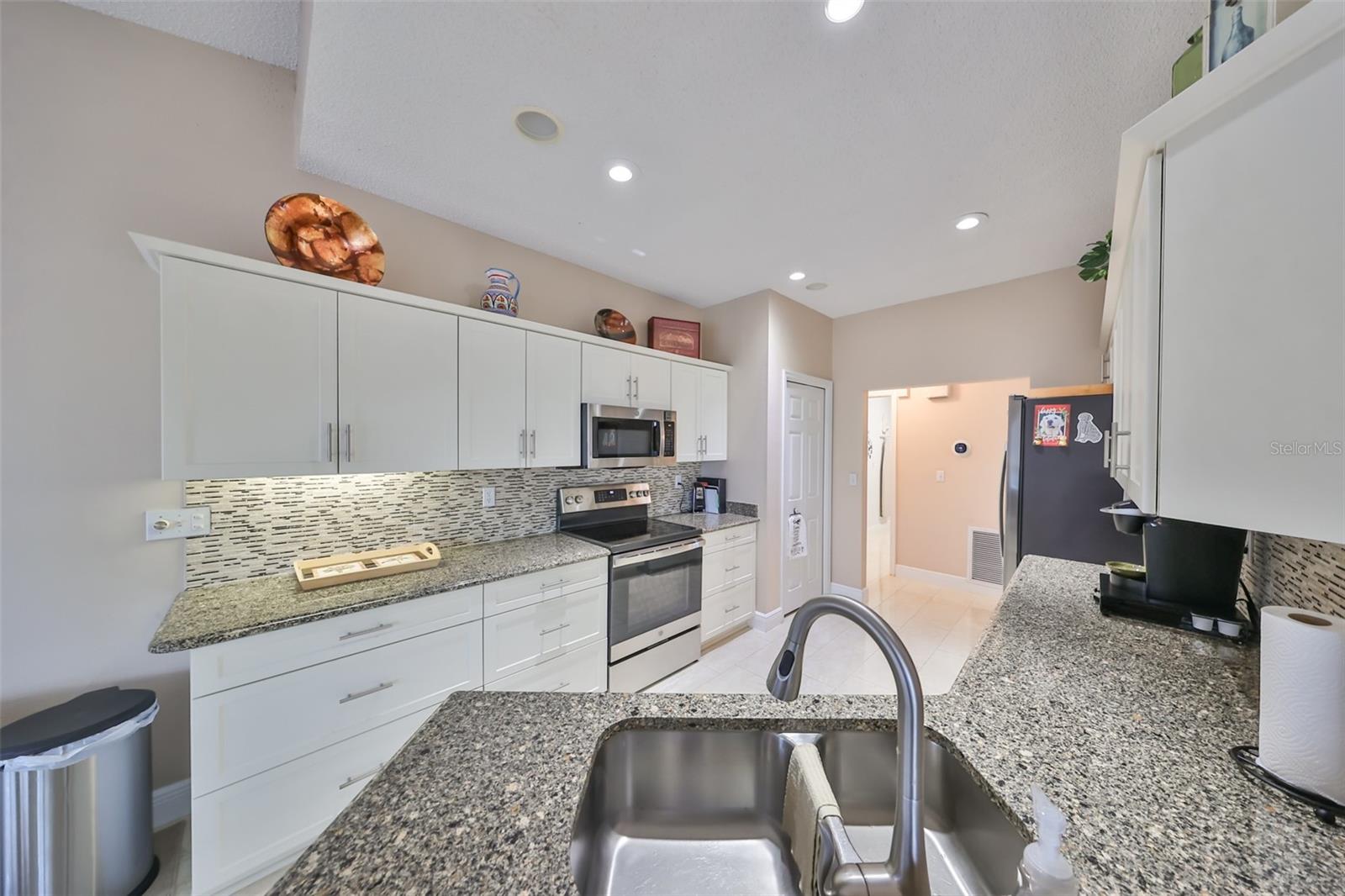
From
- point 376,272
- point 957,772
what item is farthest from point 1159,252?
point 376,272

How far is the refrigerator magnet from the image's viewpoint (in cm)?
220

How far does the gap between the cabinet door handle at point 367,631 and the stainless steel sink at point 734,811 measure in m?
1.24

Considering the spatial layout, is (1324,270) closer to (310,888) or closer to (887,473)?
(310,888)

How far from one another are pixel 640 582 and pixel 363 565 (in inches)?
53.7

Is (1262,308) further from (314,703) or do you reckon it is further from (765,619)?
(765,619)

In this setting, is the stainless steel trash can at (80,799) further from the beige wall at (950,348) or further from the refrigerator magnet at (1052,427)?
the beige wall at (950,348)

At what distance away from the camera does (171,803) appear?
1.62 m

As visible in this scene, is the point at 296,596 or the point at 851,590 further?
the point at 851,590

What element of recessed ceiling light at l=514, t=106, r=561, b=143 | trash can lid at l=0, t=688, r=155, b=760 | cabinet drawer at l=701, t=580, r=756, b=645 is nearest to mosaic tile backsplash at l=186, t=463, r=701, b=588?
trash can lid at l=0, t=688, r=155, b=760

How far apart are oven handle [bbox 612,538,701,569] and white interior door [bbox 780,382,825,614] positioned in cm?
98

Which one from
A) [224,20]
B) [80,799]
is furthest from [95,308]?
[80,799]

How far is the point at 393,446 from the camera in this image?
1.87 meters

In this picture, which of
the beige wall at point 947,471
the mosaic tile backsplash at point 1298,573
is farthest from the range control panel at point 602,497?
the beige wall at point 947,471

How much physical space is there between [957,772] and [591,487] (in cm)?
237
